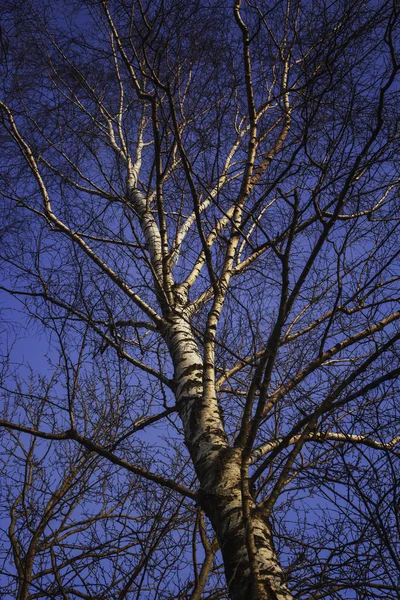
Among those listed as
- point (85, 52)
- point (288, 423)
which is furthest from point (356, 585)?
point (85, 52)

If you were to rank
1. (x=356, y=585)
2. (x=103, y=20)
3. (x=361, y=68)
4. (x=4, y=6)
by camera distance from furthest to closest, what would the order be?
(x=103, y=20), (x=4, y=6), (x=361, y=68), (x=356, y=585)

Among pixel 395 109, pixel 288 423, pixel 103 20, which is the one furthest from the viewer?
pixel 103 20

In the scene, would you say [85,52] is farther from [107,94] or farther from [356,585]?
[356,585]

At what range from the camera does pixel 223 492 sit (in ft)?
6.07

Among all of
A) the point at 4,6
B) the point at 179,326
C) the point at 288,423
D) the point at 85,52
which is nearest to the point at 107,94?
the point at 85,52

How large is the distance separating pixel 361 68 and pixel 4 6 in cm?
288

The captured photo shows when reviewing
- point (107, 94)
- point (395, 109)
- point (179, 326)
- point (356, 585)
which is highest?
point (107, 94)

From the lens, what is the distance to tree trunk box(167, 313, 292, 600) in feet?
5.12

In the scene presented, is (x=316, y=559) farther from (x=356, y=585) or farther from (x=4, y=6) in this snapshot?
(x=4, y=6)

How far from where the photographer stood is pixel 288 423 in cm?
253

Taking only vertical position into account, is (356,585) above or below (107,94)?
below

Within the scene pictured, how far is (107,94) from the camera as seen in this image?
213 inches

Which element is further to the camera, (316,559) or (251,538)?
(316,559)

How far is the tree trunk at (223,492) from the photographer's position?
156 centimetres
